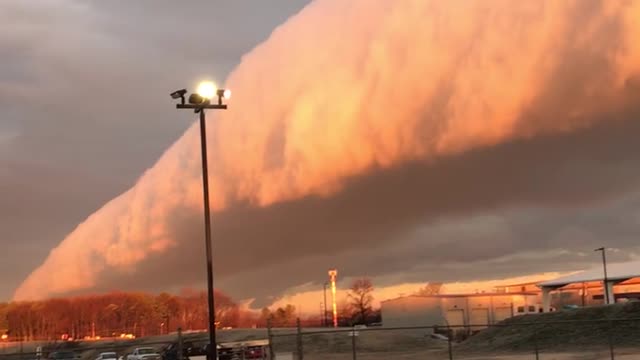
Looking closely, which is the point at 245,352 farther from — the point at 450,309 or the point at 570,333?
the point at 450,309

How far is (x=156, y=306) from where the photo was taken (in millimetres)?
169125

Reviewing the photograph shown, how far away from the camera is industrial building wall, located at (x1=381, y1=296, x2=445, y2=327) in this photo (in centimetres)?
12306

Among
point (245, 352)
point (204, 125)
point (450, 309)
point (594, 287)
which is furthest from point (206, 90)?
point (594, 287)

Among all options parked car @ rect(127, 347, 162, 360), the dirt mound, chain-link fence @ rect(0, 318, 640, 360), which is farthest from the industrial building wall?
parked car @ rect(127, 347, 162, 360)

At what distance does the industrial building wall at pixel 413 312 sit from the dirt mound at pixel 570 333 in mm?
46887

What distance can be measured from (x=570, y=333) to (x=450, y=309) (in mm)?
60910

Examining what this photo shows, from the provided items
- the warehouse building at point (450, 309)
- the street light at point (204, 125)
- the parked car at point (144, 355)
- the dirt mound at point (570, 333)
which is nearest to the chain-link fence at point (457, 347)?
the dirt mound at point (570, 333)

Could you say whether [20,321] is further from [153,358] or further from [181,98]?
[181,98]

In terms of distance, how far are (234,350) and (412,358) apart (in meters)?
11.9

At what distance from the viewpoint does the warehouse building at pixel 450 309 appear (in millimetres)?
123812

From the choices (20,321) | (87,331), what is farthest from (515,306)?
(20,321)

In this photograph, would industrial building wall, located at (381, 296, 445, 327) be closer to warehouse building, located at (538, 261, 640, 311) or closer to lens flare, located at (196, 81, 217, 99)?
warehouse building, located at (538, 261, 640, 311)

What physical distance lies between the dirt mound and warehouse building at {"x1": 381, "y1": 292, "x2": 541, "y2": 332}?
47536 mm

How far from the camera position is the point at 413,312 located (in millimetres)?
127250
